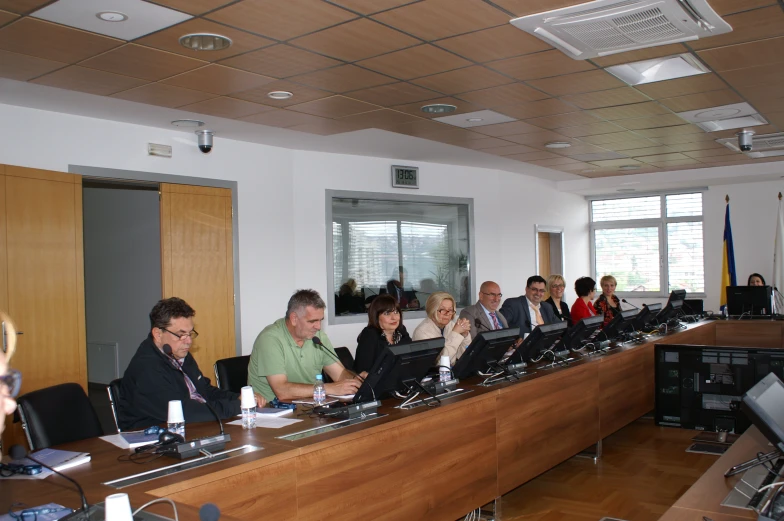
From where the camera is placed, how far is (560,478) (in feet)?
15.4

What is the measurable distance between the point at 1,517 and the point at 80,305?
3.55 metres

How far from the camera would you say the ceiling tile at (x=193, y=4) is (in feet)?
9.79

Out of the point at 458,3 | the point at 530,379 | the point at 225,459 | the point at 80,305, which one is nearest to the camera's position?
the point at 225,459

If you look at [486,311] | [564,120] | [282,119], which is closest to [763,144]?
[564,120]

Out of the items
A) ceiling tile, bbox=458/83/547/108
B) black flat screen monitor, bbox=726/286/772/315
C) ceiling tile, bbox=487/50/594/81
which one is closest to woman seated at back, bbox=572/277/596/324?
black flat screen monitor, bbox=726/286/772/315

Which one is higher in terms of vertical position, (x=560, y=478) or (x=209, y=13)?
(x=209, y=13)

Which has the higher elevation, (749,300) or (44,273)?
(44,273)

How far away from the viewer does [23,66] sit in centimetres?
389

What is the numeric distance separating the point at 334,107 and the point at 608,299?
4.90 m

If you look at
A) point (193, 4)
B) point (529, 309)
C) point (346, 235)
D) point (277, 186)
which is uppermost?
point (193, 4)

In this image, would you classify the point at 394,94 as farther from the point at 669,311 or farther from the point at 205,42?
the point at 669,311

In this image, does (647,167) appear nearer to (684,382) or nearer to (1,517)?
(684,382)

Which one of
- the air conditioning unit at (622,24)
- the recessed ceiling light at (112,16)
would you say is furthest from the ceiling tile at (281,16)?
the air conditioning unit at (622,24)

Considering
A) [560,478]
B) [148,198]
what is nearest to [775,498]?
[560,478]
